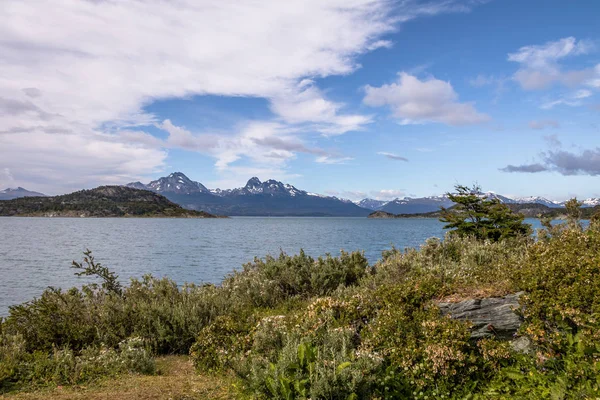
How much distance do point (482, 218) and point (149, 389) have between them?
17244 mm

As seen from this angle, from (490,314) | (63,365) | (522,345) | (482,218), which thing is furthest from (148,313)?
(482,218)

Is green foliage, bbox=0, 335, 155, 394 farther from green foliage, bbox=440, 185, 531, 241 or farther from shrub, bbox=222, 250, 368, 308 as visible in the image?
green foliage, bbox=440, 185, 531, 241

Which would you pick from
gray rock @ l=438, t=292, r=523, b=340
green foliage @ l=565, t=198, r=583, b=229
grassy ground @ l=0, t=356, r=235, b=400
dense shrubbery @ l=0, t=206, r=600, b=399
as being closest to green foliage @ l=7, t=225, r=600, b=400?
dense shrubbery @ l=0, t=206, r=600, b=399

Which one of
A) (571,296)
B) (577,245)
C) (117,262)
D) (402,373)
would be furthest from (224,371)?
(117,262)

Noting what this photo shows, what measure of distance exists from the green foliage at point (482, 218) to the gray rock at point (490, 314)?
10.4 m

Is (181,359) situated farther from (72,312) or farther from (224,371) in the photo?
(72,312)

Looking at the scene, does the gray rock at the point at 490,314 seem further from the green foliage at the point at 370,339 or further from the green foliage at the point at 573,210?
the green foliage at the point at 573,210

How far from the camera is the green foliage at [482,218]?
17875 millimetres

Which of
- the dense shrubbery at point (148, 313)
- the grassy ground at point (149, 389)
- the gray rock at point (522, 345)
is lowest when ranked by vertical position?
the grassy ground at point (149, 389)

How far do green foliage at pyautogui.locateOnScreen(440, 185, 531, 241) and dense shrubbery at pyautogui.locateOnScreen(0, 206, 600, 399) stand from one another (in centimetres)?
599

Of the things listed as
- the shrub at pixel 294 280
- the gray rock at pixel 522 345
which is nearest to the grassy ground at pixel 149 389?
the shrub at pixel 294 280

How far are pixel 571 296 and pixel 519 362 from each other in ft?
4.90

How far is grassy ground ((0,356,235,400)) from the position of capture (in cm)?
685

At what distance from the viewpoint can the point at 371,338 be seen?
7.52 metres
